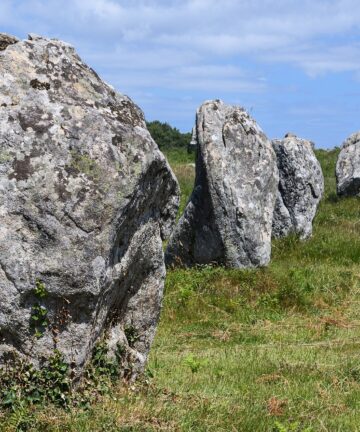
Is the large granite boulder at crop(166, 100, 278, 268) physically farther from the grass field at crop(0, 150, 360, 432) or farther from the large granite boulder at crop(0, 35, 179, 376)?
the large granite boulder at crop(0, 35, 179, 376)

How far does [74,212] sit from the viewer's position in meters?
6.48

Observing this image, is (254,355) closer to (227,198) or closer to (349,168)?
(227,198)

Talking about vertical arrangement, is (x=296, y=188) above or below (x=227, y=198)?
above

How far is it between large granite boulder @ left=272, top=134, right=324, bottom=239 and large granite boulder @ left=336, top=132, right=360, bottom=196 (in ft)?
18.4

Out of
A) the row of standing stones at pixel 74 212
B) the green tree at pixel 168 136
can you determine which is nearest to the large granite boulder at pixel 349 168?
the row of standing stones at pixel 74 212

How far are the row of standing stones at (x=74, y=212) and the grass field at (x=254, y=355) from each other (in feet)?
1.79

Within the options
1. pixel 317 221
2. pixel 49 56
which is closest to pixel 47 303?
pixel 49 56

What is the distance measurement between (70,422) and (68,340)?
27.1 inches

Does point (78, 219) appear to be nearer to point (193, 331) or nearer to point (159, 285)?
point (159, 285)

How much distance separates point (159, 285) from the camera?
7996 millimetres

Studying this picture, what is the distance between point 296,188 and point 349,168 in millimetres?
7447

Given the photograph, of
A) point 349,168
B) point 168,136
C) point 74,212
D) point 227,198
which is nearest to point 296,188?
point 227,198

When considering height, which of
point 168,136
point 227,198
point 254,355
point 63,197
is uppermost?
point 168,136

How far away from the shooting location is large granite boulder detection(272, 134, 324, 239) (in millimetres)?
19312
